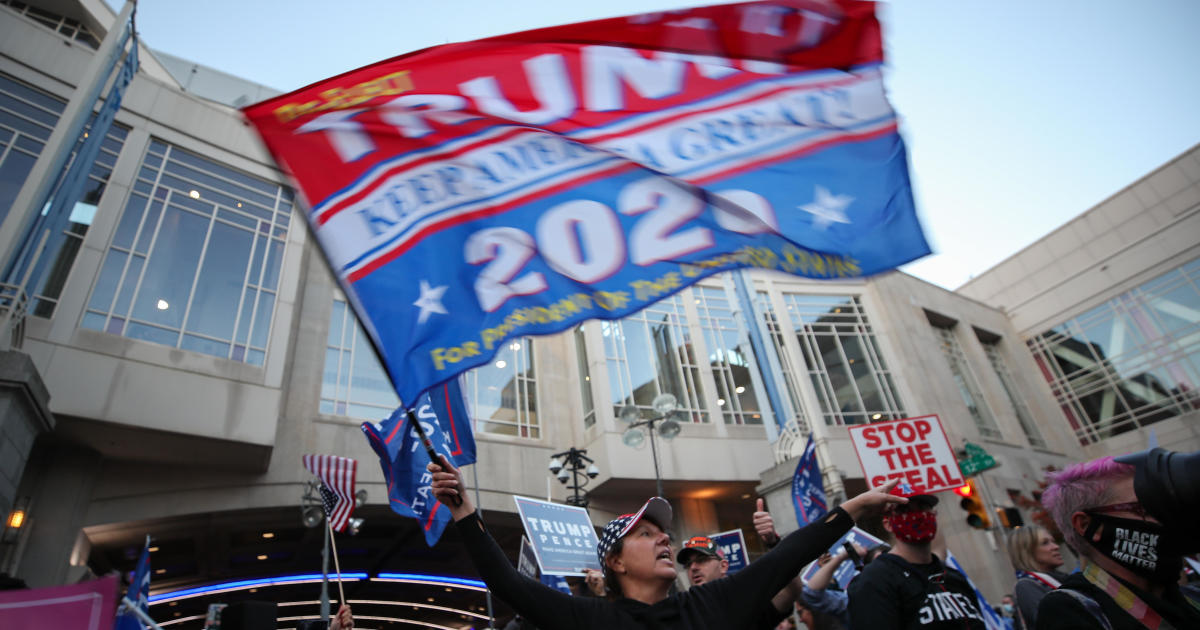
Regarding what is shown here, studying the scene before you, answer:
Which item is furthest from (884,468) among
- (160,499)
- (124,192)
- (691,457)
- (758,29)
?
(124,192)

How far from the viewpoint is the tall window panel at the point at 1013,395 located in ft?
85.6

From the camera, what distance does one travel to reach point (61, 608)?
7.63 feet

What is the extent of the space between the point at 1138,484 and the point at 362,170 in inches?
145

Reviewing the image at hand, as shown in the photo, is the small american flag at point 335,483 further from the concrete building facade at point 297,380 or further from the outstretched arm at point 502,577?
the outstretched arm at point 502,577

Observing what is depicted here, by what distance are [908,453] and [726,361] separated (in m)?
14.5

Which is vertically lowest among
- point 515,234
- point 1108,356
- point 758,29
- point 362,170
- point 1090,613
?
point 1090,613

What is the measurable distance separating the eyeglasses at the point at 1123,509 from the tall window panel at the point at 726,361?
18271 millimetres

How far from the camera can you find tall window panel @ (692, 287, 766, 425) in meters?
21.0

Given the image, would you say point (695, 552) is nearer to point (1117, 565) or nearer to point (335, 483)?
point (1117, 565)

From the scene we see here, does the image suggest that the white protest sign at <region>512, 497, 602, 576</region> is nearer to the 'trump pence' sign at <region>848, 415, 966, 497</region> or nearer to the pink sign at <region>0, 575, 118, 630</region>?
the 'trump pence' sign at <region>848, 415, 966, 497</region>

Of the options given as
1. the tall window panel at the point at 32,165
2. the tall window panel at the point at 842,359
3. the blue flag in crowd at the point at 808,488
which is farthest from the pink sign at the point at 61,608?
the tall window panel at the point at 842,359

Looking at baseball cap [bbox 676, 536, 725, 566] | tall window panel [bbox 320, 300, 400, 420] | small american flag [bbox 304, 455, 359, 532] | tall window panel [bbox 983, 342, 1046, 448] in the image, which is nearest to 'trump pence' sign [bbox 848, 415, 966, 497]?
baseball cap [bbox 676, 536, 725, 566]

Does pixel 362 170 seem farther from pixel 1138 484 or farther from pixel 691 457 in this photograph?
pixel 691 457

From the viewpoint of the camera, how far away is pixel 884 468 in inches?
286
